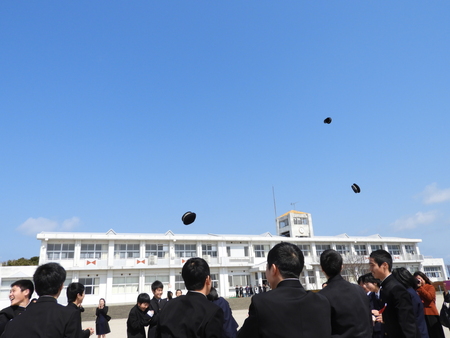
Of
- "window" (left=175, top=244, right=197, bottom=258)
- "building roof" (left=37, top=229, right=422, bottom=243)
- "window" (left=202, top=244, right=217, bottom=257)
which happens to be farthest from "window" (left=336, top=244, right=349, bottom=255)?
"window" (left=175, top=244, right=197, bottom=258)

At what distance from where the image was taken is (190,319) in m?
2.73

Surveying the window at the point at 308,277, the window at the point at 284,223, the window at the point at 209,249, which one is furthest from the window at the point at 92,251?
the window at the point at 284,223

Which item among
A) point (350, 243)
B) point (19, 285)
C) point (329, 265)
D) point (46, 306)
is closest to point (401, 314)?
point (329, 265)

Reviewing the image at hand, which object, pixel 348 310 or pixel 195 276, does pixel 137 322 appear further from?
pixel 348 310

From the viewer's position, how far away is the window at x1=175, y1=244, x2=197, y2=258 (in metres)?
38.1

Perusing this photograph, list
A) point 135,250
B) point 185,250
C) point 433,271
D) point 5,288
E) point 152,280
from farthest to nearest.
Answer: point 433,271 → point 185,250 → point 135,250 → point 152,280 → point 5,288

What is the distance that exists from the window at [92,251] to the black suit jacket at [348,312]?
1377 inches

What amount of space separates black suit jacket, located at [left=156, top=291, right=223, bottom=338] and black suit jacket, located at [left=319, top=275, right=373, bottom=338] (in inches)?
39.6

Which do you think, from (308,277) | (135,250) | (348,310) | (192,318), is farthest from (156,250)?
(348,310)

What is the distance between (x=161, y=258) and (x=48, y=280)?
34961 millimetres

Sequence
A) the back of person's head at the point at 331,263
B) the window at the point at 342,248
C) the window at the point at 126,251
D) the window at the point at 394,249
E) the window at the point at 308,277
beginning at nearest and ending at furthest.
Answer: the back of person's head at the point at 331,263
the window at the point at 126,251
the window at the point at 308,277
the window at the point at 342,248
the window at the point at 394,249

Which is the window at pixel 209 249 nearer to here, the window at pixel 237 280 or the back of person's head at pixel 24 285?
the window at pixel 237 280

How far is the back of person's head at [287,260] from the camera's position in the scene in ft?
7.98

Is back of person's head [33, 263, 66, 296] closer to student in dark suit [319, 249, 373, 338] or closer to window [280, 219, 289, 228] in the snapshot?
student in dark suit [319, 249, 373, 338]
